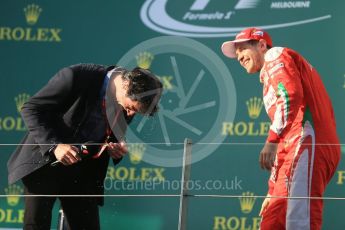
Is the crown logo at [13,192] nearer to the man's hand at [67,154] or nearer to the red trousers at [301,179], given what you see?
the man's hand at [67,154]

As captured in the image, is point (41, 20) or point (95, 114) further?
point (41, 20)

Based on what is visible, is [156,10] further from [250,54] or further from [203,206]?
[250,54]

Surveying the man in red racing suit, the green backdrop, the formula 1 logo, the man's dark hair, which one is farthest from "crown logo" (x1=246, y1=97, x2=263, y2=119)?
the man's dark hair

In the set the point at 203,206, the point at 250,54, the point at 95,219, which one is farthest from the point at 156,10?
the point at 95,219

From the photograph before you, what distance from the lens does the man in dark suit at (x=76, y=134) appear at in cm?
265

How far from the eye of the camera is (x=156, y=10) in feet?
14.1

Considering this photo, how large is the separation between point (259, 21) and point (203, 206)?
1013 millimetres

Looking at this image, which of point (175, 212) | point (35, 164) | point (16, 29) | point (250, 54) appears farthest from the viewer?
point (16, 29)

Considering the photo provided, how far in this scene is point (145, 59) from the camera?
425 cm

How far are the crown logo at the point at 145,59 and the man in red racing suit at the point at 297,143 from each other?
1.49m

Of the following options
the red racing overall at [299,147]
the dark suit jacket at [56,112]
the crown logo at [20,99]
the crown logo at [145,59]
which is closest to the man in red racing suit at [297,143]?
the red racing overall at [299,147]

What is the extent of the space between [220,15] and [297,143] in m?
1.65

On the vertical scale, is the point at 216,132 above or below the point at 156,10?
below

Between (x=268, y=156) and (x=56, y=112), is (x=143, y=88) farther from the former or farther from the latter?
(x=268, y=156)
